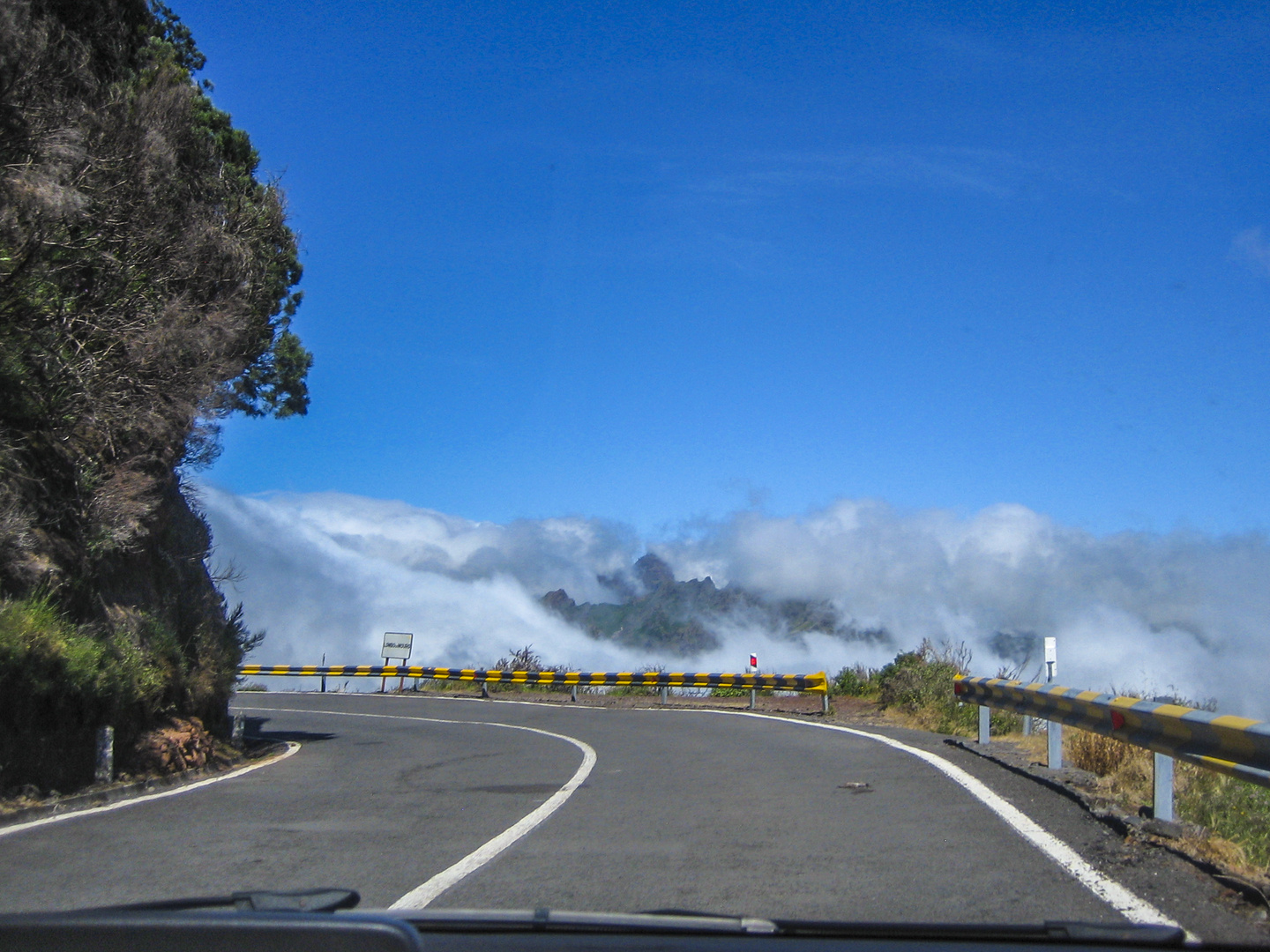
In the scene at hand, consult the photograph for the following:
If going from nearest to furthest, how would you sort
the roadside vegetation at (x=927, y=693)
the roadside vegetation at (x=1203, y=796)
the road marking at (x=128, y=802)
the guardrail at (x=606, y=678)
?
the roadside vegetation at (x=1203, y=796)
the road marking at (x=128, y=802)
the roadside vegetation at (x=927, y=693)
the guardrail at (x=606, y=678)

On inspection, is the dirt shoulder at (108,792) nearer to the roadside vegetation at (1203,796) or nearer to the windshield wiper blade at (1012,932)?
the windshield wiper blade at (1012,932)

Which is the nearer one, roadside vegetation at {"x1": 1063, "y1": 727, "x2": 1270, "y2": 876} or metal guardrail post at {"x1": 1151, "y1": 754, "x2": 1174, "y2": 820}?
roadside vegetation at {"x1": 1063, "y1": 727, "x2": 1270, "y2": 876}

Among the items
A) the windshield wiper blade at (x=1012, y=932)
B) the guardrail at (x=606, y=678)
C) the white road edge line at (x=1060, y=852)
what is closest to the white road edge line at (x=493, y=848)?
the windshield wiper blade at (x=1012, y=932)

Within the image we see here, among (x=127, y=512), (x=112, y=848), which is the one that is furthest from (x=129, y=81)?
(x=112, y=848)

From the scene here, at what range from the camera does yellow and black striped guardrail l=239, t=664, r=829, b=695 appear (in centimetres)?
2646

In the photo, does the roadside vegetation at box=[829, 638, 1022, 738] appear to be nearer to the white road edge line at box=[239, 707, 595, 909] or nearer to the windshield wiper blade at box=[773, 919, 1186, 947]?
the white road edge line at box=[239, 707, 595, 909]

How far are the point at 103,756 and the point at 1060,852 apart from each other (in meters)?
9.26

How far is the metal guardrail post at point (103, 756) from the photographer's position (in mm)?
11391

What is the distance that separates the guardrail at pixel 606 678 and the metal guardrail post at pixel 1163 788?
17230mm

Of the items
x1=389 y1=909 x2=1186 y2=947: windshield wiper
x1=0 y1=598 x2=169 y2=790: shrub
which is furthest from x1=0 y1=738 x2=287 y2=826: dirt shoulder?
x1=389 y1=909 x2=1186 y2=947: windshield wiper

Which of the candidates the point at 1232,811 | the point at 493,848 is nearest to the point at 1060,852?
the point at 1232,811

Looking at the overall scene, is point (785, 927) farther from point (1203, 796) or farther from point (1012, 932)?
point (1203, 796)

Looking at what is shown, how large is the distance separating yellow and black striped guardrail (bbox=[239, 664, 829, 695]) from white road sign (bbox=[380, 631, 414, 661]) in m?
1.52

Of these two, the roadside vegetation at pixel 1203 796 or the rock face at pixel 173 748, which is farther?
the rock face at pixel 173 748
